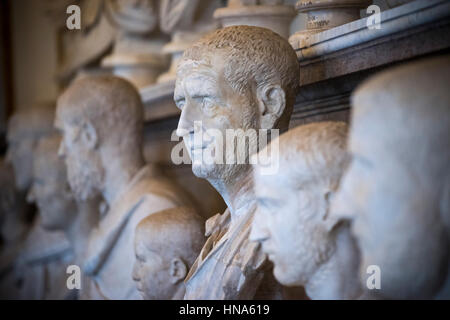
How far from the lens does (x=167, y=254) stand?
324cm

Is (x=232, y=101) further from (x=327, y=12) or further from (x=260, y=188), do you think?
(x=327, y=12)

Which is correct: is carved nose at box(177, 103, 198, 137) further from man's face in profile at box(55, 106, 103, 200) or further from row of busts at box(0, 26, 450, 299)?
man's face in profile at box(55, 106, 103, 200)

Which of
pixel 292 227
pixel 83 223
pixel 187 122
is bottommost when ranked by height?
pixel 83 223

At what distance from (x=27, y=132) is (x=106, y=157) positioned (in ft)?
5.73

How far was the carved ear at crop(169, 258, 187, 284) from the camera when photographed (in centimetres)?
323

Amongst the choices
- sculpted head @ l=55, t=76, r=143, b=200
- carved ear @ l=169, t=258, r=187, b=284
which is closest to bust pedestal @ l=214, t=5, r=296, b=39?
sculpted head @ l=55, t=76, r=143, b=200

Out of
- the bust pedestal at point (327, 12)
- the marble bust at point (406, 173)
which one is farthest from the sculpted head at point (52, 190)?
the marble bust at point (406, 173)

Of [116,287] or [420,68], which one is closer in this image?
[420,68]

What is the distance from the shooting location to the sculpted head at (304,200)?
2.14m

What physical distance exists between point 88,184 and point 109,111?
1.42 ft

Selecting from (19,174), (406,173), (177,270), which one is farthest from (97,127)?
(406,173)

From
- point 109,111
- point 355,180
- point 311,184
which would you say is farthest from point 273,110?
point 109,111
